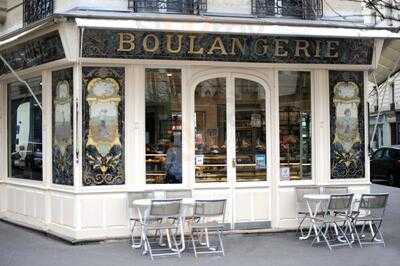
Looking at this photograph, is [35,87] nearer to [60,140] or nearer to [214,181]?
[60,140]

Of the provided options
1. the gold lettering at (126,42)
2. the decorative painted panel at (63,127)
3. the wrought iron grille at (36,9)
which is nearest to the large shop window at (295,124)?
the gold lettering at (126,42)

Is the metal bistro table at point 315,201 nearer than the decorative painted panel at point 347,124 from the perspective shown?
Yes

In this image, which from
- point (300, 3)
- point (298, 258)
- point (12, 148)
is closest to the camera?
point (298, 258)

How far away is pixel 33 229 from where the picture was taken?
37.0ft

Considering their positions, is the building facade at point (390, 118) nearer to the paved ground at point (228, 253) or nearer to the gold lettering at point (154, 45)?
the paved ground at point (228, 253)

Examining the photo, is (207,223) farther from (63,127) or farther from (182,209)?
(63,127)

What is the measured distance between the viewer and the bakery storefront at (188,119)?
10.0m

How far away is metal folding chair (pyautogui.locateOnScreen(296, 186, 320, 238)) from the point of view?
421 inches

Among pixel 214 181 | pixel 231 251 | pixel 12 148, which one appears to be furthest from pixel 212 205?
pixel 12 148

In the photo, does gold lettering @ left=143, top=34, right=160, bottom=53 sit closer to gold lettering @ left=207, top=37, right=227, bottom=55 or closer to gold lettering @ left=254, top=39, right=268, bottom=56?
gold lettering @ left=207, top=37, right=227, bottom=55

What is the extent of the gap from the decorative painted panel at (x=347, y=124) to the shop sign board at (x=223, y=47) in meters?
0.34

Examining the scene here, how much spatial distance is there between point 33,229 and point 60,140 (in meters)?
1.90

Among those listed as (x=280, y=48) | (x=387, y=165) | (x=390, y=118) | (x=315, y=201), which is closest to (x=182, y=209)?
(x=315, y=201)

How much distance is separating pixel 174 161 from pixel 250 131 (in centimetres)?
143
